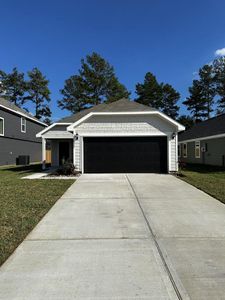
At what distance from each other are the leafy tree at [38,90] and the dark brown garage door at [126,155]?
35.5 meters

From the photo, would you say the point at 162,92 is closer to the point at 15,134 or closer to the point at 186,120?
the point at 186,120

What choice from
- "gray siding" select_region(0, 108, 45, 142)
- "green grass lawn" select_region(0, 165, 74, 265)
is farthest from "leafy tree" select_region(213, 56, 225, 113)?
"green grass lawn" select_region(0, 165, 74, 265)

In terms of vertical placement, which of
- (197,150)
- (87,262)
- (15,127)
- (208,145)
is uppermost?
(15,127)

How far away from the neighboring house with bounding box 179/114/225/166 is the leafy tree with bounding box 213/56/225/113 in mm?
22759

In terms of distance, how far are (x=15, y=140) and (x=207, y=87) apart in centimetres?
3615

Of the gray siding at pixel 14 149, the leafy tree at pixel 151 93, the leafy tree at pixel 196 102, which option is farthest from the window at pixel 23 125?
the leafy tree at pixel 196 102

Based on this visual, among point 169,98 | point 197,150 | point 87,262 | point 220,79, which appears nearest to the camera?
point 87,262

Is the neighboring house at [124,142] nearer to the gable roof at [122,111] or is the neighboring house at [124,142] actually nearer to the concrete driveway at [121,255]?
the gable roof at [122,111]

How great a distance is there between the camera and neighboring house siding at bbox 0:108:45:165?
73.5ft

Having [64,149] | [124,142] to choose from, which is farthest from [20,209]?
[64,149]

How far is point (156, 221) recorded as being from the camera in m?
5.49

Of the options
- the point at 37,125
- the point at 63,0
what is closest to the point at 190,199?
the point at 63,0

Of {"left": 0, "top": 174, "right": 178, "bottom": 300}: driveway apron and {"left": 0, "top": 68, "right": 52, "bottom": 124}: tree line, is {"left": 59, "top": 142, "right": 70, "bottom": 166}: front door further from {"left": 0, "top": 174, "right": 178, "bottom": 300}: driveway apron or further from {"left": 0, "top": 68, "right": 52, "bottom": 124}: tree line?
{"left": 0, "top": 68, "right": 52, "bottom": 124}: tree line

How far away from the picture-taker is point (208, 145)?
824 inches
